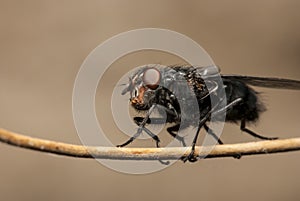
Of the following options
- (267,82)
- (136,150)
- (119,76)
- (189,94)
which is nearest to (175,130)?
(189,94)

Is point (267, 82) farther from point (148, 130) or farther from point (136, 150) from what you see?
point (136, 150)

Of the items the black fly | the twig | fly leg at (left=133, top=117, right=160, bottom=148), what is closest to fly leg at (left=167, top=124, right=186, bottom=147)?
the black fly

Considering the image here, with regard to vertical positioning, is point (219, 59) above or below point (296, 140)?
below

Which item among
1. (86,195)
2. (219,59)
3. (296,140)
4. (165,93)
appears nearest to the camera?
(296,140)

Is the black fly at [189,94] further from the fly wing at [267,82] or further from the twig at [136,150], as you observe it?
the twig at [136,150]

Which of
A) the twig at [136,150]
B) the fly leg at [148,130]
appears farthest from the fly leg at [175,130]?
the twig at [136,150]

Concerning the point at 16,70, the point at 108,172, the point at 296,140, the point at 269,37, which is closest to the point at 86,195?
the point at 108,172

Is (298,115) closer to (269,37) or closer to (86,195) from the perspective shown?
(269,37)
